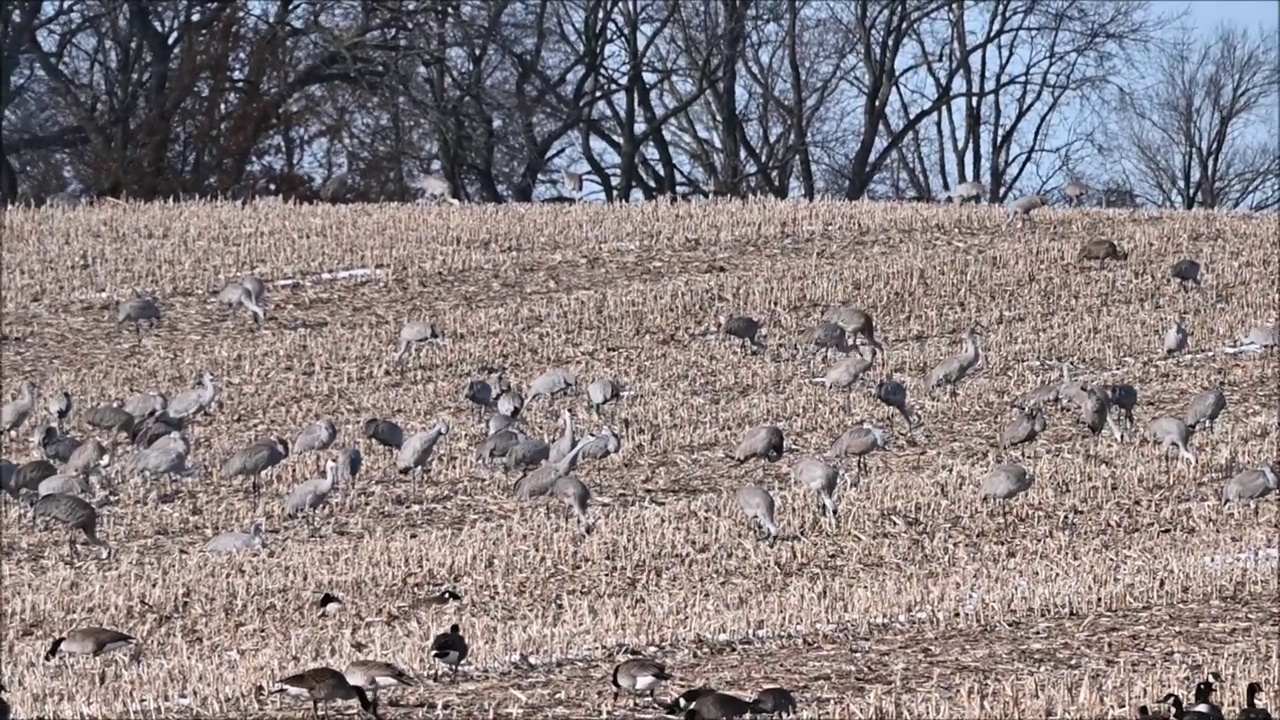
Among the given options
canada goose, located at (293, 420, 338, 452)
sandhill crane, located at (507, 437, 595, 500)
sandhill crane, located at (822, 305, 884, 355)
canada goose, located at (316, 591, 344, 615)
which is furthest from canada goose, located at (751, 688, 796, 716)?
sandhill crane, located at (822, 305, 884, 355)

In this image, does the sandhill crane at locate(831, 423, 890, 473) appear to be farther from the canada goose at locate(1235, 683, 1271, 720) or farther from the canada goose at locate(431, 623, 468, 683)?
the canada goose at locate(1235, 683, 1271, 720)

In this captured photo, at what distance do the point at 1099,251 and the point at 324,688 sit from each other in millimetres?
16407

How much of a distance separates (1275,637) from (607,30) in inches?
1444

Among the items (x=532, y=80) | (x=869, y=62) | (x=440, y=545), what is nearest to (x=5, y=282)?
(x=440, y=545)

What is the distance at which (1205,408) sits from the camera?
56.3ft

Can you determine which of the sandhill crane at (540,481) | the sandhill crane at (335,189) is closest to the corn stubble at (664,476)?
the sandhill crane at (540,481)

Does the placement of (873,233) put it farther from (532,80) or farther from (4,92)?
(532,80)

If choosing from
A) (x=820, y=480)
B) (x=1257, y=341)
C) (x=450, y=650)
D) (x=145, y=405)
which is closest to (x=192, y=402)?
(x=145, y=405)

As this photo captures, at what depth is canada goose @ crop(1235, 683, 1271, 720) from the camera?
7.86 meters

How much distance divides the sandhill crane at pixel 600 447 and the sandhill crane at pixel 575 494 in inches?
58.6

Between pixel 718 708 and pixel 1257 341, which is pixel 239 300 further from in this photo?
pixel 718 708

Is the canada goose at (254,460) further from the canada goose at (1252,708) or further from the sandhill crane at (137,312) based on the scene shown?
the canada goose at (1252,708)

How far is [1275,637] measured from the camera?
10586 millimetres

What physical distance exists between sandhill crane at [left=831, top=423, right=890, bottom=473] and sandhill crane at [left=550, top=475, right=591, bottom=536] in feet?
8.36
